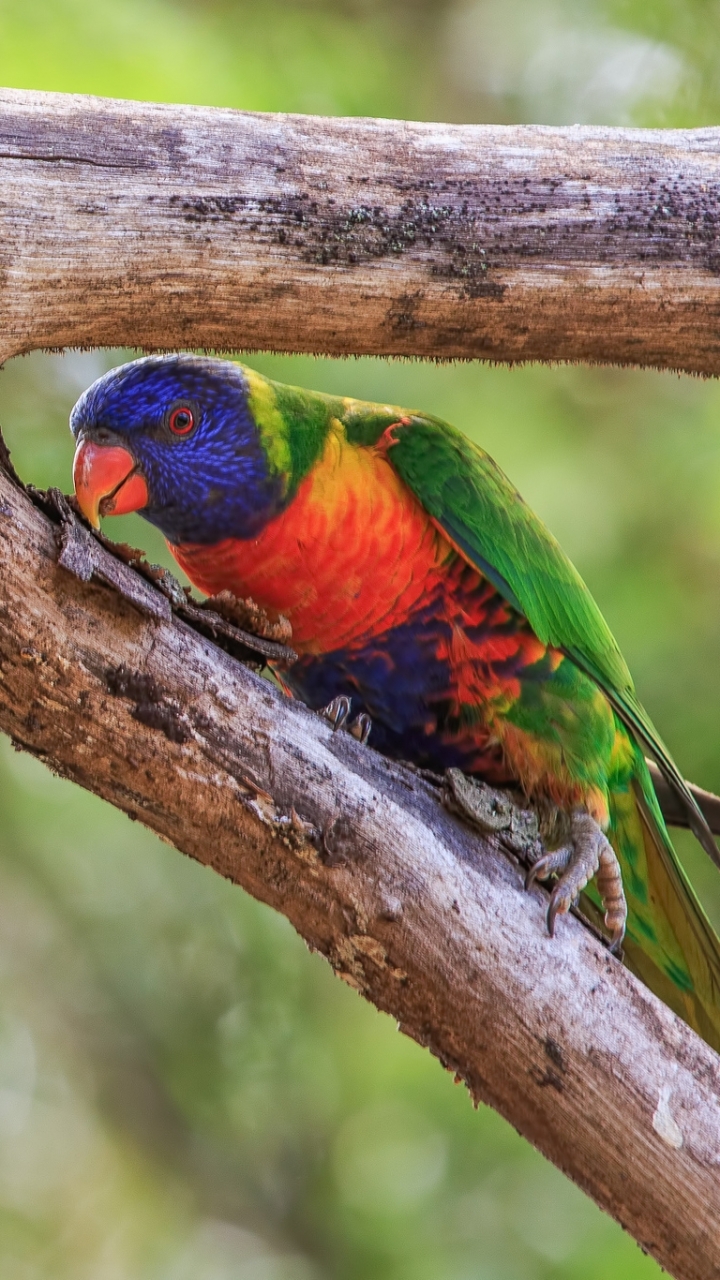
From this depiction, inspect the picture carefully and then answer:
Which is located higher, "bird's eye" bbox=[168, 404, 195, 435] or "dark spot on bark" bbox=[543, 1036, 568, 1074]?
"bird's eye" bbox=[168, 404, 195, 435]

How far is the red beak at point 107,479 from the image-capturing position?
1.97 m

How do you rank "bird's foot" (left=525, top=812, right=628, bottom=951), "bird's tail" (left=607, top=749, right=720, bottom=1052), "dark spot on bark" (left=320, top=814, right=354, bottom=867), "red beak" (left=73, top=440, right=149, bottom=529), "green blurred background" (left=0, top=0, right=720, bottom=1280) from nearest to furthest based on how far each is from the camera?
"dark spot on bark" (left=320, top=814, right=354, bottom=867), "bird's foot" (left=525, top=812, right=628, bottom=951), "red beak" (left=73, top=440, right=149, bottom=529), "bird's tail" (left=607, top=749, right=720, bottom=1052), "green blurred background" (left=0, top=0, right=720, bottom=1280)

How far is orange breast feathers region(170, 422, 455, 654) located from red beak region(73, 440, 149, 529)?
6.3 inches

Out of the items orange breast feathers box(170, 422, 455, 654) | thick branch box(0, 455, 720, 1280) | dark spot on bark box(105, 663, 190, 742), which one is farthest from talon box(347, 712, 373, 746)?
dark spot on bark box(105, 663, 190, 742)

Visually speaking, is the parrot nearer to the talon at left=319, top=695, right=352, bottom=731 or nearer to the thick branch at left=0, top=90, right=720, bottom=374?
the talon at left=319, top=695, right=352, bottom=731

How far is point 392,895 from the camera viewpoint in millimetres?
1639

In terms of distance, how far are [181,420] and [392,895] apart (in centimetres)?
100

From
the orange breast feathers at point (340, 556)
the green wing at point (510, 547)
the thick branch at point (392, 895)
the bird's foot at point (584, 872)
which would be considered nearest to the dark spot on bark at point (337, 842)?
the thick branch at point (392, 895)

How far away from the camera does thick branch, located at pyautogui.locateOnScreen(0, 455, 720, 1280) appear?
153 cm

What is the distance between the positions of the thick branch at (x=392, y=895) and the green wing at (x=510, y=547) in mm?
512

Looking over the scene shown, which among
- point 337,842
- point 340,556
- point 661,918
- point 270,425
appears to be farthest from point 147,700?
point 661,918

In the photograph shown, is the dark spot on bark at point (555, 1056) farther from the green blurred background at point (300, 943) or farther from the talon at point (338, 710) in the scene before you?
the green blurred background at point (300, 943)

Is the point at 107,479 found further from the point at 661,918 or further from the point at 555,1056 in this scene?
the point at 661,918

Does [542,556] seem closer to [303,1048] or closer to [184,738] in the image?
[184,738]
